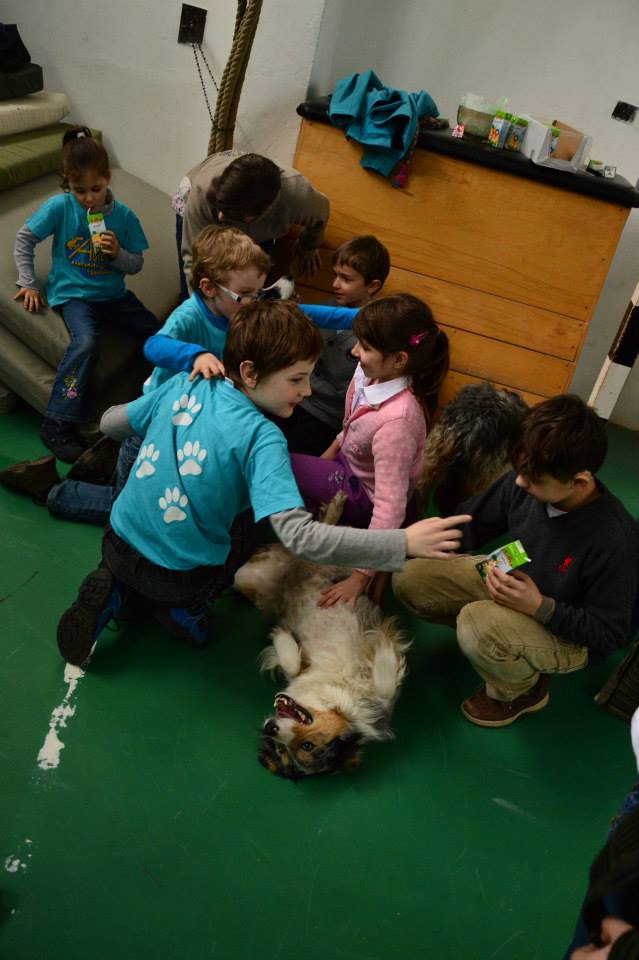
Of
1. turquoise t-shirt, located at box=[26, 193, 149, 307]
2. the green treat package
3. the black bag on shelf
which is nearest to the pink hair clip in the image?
the green treat package

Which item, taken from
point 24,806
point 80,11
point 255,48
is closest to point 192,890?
point 24,806

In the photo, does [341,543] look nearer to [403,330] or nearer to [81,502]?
[403,330]

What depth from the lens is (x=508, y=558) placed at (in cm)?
221

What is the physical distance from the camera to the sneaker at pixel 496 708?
8.02 feet

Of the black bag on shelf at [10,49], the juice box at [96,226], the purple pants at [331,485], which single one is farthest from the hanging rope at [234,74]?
the purple pants at [331,485]

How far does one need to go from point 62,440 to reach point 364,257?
57.9 inches

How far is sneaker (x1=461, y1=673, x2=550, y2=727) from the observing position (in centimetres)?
245

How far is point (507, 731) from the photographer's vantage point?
246 centimetres

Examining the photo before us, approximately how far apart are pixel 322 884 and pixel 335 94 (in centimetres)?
333

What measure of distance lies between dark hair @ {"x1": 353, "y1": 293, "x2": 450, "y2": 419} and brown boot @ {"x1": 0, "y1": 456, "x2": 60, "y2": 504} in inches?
51.2

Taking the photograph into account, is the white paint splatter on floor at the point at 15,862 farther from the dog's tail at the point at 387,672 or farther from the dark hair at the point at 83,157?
the dark hair at the point at 83,157

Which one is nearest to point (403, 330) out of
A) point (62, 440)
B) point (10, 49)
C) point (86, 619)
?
point (86, 619)

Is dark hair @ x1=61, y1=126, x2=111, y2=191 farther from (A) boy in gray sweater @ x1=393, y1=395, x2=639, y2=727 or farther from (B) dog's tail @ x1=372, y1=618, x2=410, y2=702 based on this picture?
(B) dog's tail @ x1=372, y1=618, x2=410, y2=702

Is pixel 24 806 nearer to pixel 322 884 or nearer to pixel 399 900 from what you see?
pixel 322 884
